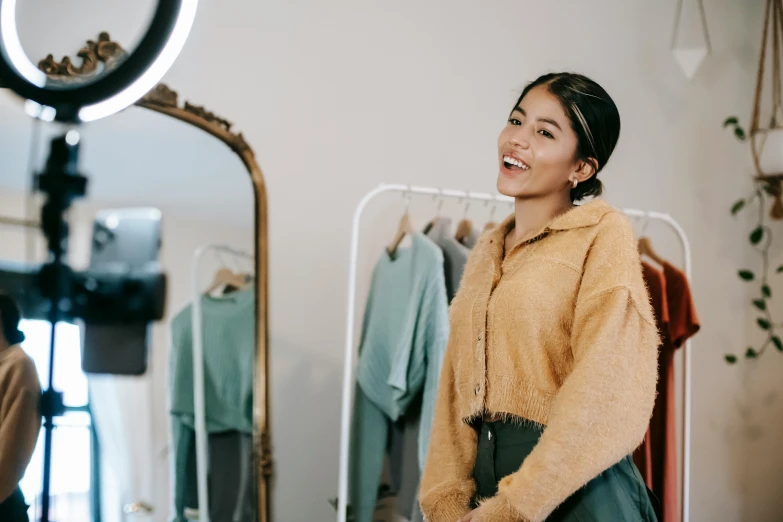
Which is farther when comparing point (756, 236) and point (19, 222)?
point (756, 236)

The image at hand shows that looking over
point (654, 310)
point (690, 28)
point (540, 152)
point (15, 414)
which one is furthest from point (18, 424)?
point (690, 28)

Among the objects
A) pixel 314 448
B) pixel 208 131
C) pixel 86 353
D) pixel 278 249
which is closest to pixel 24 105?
pixel 208 131

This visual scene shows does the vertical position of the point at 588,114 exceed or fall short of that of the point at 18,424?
it exceeds it

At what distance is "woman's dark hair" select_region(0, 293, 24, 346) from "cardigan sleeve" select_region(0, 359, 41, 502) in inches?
1.9

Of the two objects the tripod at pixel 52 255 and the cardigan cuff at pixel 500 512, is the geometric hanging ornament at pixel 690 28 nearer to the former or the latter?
the cardigan cuff at pixel 500 512

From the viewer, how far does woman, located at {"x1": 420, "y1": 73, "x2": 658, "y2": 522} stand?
99 centimetres

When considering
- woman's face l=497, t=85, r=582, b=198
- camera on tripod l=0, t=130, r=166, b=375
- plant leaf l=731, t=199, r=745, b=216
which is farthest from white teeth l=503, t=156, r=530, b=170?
plant leaf l=731, t=199, r=745, b=216

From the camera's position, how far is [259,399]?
182 centimetres

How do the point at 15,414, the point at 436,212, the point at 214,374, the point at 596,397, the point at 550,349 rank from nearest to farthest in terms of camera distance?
the point at 596,397 < the point at 550,349 < the point at 15,414 < the point at 214,374 < the point at 436,212

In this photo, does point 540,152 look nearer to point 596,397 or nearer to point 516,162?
point 516,162

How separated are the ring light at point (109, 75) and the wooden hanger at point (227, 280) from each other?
2.15ft

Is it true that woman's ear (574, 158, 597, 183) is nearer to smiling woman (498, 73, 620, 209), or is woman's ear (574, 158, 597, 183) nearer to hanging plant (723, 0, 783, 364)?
smiling woman (498, 73, 620, 209)

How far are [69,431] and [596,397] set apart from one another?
1066mm

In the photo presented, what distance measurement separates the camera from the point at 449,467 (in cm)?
118
